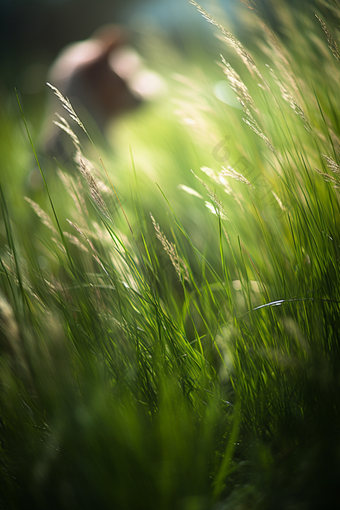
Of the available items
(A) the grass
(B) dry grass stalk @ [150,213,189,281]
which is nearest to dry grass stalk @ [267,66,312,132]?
(A) the grass

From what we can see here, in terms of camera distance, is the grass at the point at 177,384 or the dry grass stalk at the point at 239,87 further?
the dry grass stalk at the point at 239,87

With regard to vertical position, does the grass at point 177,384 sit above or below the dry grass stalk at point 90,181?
below

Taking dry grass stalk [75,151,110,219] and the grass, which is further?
dry grass stalk [75,151,110,219]

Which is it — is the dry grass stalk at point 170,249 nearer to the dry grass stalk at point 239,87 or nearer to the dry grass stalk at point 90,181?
the dry grass stalk at point 90,181

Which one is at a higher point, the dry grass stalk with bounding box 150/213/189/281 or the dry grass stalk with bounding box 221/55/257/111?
the dry grass stalk with bounding box 221/55/257/111

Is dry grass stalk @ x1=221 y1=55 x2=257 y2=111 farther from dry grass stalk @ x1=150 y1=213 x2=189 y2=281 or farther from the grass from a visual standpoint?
dry grass stalk @ x1=150 y1=213 x2=189 y2=281

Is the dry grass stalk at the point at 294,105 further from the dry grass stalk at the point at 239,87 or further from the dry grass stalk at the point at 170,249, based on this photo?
the dry grass stalk at the point at 170,249

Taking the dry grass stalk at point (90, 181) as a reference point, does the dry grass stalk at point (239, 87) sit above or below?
above

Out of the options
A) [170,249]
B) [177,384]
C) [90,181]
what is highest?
[90,181]

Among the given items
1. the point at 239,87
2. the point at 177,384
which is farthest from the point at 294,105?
the point at 177,384

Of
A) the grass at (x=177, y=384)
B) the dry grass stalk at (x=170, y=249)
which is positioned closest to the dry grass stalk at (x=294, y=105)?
the grass at (x=177, y=384)

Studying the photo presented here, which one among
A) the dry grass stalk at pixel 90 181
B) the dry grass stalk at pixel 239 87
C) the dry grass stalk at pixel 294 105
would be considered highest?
the dry grass stalk at pixel 239 87

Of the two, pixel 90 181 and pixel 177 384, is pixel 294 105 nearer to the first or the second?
pixel 90 181

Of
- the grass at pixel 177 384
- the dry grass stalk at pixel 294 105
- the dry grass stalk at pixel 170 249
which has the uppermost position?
the dry grass stalk at pixel 294 105
